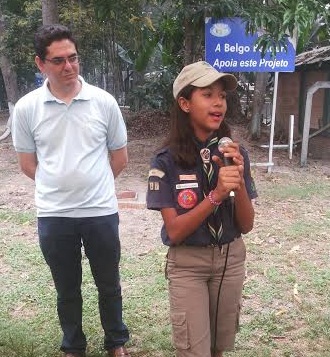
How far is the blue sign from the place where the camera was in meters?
7.25

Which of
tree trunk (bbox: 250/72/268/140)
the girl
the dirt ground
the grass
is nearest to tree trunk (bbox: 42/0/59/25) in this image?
the dirt ground

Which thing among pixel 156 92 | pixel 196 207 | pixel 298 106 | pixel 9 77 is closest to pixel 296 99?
pixel 298 106

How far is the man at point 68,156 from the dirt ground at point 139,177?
7.51 ft

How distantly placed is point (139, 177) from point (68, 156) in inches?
225

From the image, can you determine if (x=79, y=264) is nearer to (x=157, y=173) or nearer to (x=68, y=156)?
(x=68, y=156)

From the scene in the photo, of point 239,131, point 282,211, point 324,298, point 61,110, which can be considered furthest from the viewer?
point 239,131

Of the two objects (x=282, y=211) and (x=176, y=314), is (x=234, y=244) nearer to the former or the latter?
(x=176, y=314)

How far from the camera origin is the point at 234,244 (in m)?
2.29

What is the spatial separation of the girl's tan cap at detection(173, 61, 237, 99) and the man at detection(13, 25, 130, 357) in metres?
0.69

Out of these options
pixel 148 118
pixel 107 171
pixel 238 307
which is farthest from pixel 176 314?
pixel 148 118

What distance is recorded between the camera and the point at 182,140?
2.16 m

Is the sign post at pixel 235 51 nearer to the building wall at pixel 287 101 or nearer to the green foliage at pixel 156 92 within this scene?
the building wall at pixel 287 101

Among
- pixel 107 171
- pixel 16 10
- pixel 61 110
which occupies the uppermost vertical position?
pixel 16 10

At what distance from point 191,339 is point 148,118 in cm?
1234
